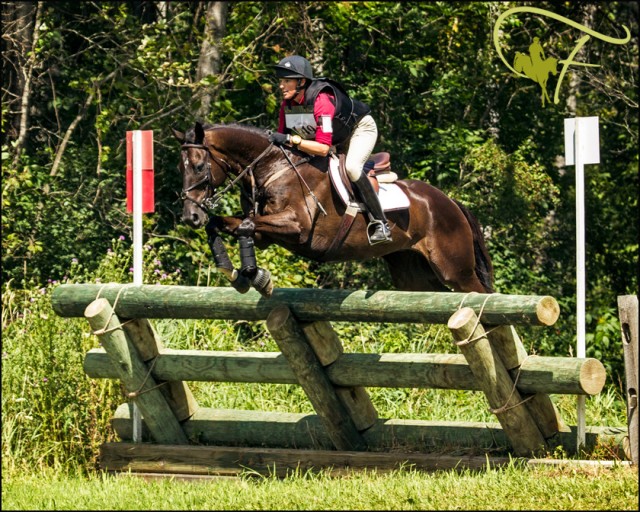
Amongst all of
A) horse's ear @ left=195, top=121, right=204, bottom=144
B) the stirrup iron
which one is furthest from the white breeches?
horse's ear @ left=195, top=121, right=204, bottom=144

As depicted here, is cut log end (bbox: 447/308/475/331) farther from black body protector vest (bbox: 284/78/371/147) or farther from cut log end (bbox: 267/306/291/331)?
black body protector vest (bbox: 284/78/371/147)

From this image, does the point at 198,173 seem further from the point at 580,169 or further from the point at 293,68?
the point at 580,169

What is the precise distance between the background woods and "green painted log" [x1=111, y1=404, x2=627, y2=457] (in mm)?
4208

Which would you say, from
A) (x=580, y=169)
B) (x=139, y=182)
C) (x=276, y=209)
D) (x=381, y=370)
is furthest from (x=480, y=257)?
(x=139, y=182)

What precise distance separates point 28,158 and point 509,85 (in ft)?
20.7

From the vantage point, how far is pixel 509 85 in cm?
1588

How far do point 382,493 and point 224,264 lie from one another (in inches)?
74.5

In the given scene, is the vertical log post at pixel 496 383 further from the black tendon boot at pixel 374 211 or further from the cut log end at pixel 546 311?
the black tendon boot at pixel 374 211

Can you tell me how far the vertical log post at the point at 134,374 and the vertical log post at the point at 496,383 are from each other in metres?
2.42

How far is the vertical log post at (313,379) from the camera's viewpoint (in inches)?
312

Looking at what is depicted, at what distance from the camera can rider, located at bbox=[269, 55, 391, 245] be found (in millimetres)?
7984

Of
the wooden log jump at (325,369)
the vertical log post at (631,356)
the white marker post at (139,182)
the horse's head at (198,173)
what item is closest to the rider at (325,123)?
the horse's head at (198,173)

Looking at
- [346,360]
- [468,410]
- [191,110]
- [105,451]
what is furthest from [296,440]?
[191,110]

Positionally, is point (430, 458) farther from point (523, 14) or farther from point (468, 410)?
point (523, 14)
